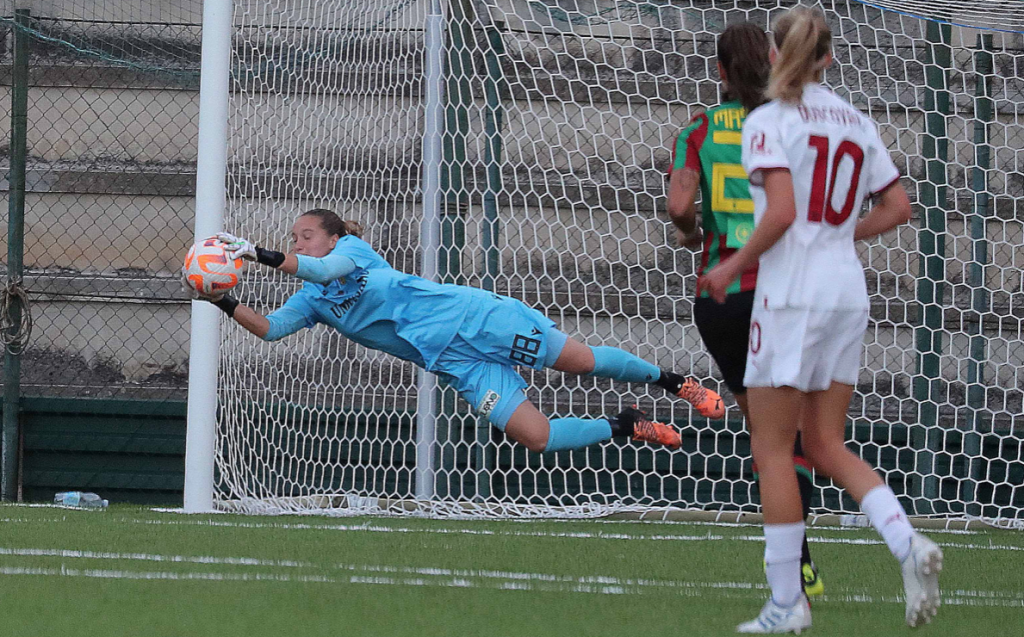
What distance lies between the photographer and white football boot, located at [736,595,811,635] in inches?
112

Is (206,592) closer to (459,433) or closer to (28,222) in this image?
(459,433)

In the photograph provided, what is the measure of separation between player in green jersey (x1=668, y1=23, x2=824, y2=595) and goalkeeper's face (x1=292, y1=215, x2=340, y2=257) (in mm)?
2589

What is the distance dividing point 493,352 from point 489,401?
23 centimetres

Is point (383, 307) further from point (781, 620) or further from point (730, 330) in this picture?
point (781, 620)

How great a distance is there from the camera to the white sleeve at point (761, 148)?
2.86 meters

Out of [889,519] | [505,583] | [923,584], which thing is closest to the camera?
[923,584]

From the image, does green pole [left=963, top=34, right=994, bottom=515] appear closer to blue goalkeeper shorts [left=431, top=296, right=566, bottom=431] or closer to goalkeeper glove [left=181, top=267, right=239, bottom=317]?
blue goalkeeper shorts [left=431, top=296, right=566, bottom=431]

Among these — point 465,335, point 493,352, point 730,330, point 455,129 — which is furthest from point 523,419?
point 730,330

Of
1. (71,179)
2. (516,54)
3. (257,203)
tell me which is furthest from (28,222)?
(516,54)

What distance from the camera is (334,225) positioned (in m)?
5.88

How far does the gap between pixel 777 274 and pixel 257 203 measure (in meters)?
4.58

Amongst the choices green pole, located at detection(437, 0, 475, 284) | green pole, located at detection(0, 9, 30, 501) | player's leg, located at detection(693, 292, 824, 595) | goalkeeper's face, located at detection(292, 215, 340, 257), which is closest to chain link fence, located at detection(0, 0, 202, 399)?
green pole, located at detection(0, 9, 30, 501)

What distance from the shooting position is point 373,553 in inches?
178

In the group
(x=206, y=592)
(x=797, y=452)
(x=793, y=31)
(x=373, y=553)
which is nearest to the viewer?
(x=793, y=31)
